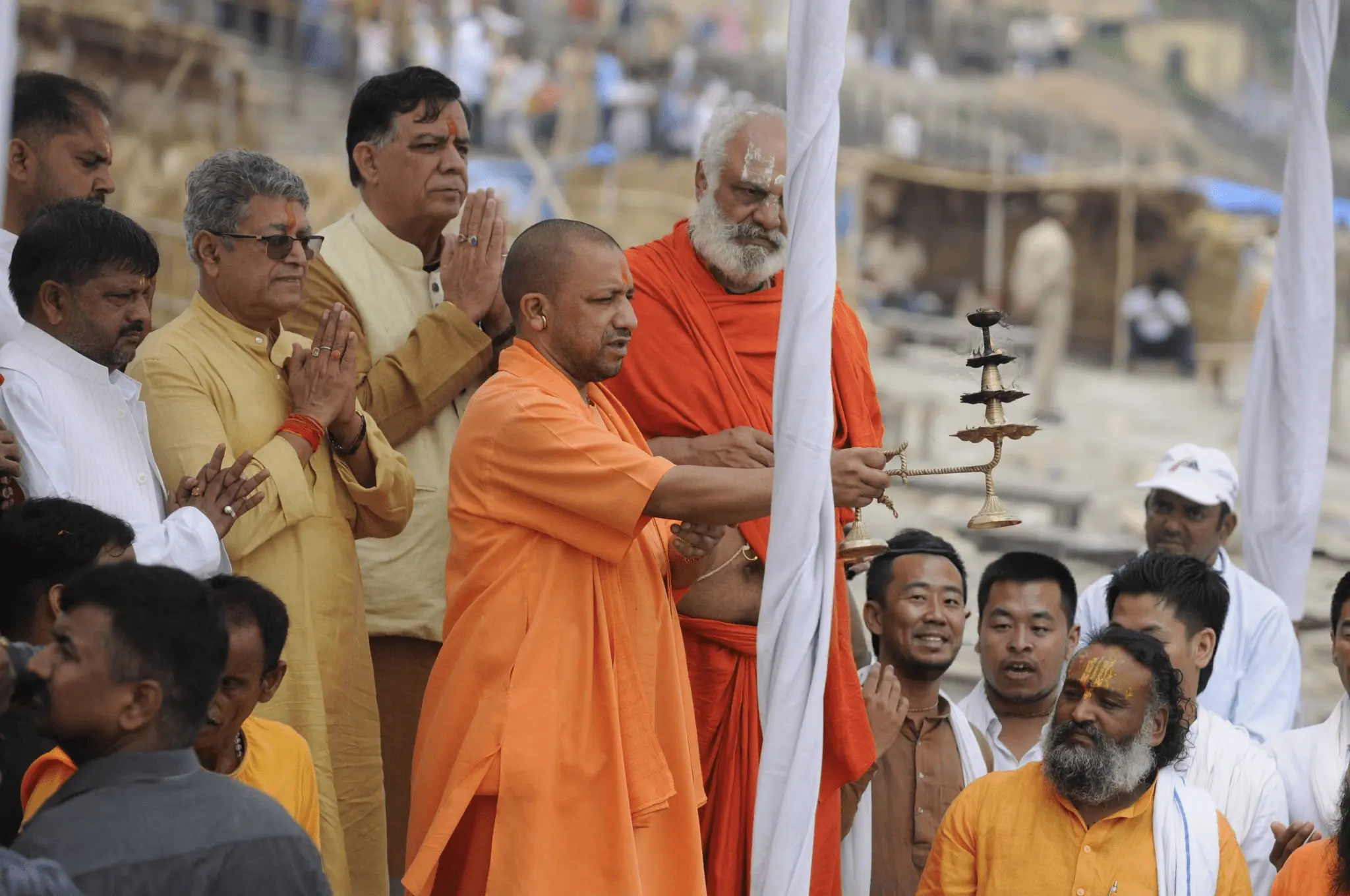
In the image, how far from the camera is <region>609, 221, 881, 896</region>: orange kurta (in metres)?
4.69

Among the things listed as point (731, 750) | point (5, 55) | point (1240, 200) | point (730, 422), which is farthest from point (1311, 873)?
point (1240, 200)

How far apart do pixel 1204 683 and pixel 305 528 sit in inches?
115

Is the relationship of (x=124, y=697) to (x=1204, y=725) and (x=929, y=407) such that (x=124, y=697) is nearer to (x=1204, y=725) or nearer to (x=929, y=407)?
(x=1204, y=725)

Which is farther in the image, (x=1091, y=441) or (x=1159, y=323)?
(x=1159, y=323)

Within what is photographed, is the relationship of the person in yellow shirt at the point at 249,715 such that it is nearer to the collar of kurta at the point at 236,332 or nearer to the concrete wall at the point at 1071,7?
the collar of kurta at the point at 236,332

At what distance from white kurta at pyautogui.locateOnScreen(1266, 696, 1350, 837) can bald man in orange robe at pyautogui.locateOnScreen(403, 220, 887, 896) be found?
2.05 m

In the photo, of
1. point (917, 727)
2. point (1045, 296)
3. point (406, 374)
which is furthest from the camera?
point (1045, 296)

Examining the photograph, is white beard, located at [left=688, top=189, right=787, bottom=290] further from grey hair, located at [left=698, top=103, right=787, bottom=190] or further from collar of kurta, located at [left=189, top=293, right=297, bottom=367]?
collar of kurta, located at [left=189, top=293, right=297, bottom=367]

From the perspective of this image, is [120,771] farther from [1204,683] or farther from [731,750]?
[1204,683]

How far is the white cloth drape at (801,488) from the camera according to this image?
3711 mm

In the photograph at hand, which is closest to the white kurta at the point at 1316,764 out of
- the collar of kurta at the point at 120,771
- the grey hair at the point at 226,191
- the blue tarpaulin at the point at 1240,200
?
the grey hair at the point at 226,191

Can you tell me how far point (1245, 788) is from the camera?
5070 millimetres

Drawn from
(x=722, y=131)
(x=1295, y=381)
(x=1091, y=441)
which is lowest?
(x=1091, y=441)

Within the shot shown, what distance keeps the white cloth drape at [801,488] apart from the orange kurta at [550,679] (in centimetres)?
34
